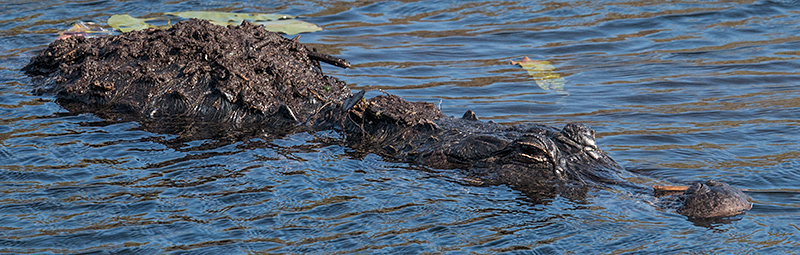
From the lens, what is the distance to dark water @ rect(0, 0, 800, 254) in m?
4.12

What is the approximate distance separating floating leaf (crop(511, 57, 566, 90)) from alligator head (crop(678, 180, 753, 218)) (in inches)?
136

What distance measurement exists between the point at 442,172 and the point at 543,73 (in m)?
3.67

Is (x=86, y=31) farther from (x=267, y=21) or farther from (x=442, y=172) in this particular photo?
(x=442, y=172)

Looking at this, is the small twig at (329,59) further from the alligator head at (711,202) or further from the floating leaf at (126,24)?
the floating leaf at (126,24)

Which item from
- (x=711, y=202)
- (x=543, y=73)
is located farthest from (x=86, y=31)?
(x=711, y=202)

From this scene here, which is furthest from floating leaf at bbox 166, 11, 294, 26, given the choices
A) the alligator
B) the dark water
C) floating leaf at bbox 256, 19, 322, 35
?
the alligator

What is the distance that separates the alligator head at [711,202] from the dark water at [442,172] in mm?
71

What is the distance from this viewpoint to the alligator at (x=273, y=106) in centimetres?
488

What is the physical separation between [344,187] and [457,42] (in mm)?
5391

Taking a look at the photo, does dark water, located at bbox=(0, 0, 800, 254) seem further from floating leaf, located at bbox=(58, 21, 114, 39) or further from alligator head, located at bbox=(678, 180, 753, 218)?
floating leaf, located at bbox=(58, 21, 114, 39)

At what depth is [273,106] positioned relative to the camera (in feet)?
19.3

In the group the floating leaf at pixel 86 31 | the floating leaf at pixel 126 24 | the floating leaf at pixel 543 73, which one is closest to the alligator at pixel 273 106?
the floating leaf at pixel 86 31

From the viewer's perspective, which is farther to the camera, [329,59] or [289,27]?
[289,27]

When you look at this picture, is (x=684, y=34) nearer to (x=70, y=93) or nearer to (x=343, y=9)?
(x=343, y=9)
